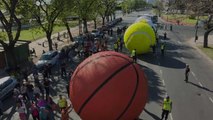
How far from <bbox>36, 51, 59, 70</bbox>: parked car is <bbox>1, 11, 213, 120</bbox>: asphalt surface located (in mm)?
3587

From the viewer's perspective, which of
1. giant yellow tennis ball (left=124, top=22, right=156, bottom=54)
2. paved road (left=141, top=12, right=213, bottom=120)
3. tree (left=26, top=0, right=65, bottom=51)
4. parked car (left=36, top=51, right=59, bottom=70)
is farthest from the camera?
tree (left=26, top=0, right=65, bottom=51)

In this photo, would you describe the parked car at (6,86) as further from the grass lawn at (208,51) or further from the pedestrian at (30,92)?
the grass lawn at (208,51)

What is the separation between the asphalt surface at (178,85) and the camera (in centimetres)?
1811

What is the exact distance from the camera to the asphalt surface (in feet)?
59.4

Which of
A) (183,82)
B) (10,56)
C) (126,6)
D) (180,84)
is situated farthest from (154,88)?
(126,6)

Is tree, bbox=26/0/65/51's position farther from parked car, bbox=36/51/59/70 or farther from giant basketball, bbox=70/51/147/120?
giant basketball, bbox=70/51/147/120

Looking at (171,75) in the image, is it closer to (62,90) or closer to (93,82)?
(62,90)

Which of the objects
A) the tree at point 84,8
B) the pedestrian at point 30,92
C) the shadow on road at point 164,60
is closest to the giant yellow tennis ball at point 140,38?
the shadow on road at point 164,60

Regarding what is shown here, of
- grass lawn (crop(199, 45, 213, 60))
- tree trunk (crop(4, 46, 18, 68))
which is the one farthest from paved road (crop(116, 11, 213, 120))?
tree trunk (crop(4, 46, 18, 68))

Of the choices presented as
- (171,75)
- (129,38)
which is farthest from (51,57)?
(171,75)

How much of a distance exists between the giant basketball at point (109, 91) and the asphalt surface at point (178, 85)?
3.81m

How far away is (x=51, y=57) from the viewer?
30.5m

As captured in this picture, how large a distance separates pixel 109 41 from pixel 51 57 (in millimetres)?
16265

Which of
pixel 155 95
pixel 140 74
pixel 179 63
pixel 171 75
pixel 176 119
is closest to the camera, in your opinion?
pixel 140 74
